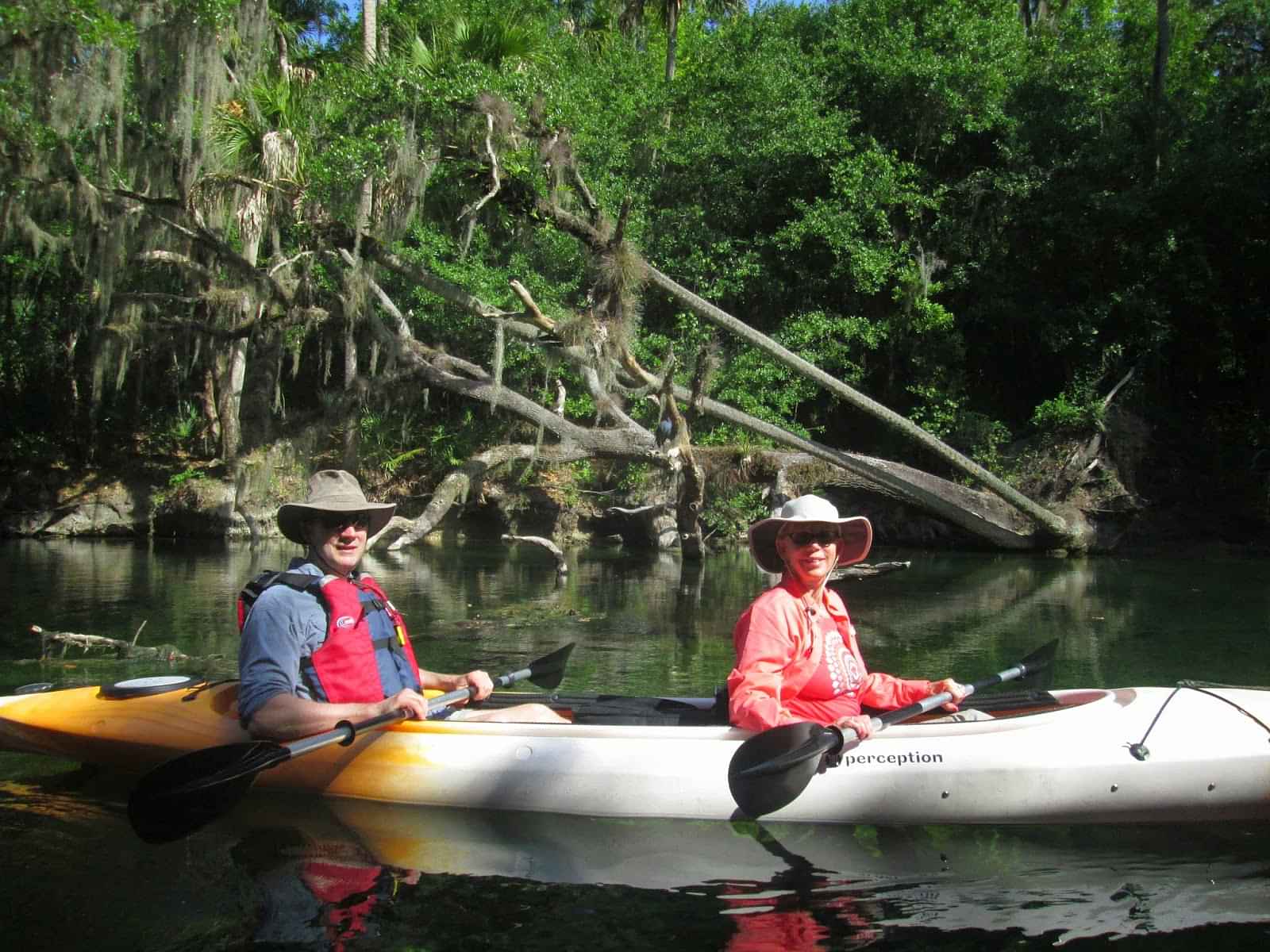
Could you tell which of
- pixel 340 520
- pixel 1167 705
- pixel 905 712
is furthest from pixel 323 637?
pixel 1167 705

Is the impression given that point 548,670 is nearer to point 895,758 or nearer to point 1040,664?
point 895,758

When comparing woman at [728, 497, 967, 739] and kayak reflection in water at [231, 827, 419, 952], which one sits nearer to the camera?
kayak reflection in water at [231, 827, 419, 952]

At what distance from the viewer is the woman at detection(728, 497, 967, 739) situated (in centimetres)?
393

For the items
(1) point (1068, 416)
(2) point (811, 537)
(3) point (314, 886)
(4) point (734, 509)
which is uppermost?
(1) point (1068, 416)

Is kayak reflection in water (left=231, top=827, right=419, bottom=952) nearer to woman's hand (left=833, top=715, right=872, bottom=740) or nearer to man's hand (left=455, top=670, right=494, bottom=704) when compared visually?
man's hand (left=455, top=670, right=494, bottom=704)

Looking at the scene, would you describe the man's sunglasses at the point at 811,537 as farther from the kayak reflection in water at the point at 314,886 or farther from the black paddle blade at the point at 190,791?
the black paddle blade at the point at 190,791

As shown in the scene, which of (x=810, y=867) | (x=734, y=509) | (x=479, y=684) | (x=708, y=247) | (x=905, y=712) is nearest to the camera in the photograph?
(x=810, y=867)

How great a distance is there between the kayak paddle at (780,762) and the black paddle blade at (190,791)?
1572 mm

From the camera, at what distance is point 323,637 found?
4.06 m

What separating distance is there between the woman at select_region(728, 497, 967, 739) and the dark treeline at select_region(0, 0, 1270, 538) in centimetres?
841

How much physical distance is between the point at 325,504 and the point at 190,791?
1.07 m

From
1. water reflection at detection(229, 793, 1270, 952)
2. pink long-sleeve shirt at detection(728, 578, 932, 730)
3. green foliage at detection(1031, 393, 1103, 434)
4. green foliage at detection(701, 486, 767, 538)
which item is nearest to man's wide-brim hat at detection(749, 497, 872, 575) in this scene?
pink long-sleeve shirt at detection(728, 578, 932, 730)

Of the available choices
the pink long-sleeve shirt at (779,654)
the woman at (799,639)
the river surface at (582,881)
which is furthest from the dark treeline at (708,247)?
the pink long-sleeve shirt at (779,654)

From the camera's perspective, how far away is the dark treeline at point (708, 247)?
13.0 metres
